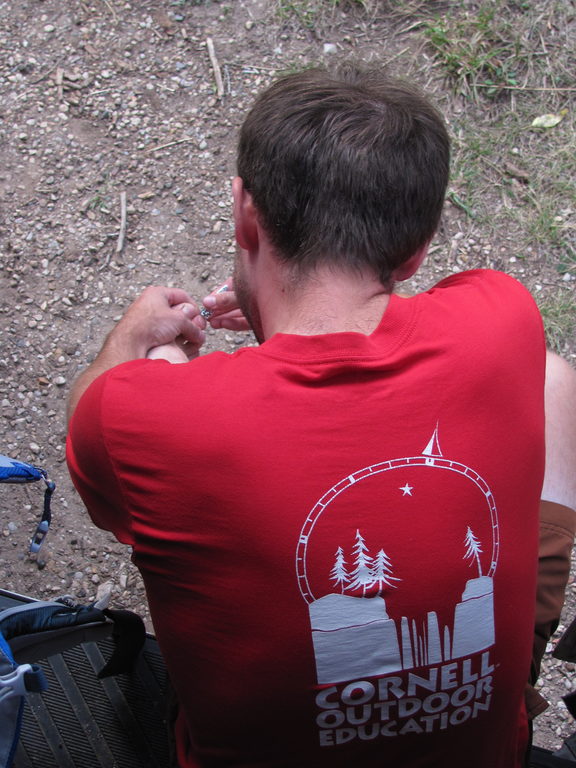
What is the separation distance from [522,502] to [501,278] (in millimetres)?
428

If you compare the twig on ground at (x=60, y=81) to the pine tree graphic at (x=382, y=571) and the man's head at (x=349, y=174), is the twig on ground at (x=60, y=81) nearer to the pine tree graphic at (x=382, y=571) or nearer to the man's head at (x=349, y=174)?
the man's head at (x=349, y=174)

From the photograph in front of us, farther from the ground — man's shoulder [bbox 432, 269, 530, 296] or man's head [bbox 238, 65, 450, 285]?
man's head [bbox 238, 65, 450, 285]

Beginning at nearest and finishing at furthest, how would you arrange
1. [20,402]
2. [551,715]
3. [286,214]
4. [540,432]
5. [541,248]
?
[540,432] < [286,214] < [551,715] < [20,402] < [541,248]

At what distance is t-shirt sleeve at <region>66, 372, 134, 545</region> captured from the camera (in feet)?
3.96

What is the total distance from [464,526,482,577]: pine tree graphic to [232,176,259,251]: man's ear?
69 centimetres

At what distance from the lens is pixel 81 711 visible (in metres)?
1.78

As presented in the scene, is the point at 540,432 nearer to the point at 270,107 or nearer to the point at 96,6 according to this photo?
the point at 270,107

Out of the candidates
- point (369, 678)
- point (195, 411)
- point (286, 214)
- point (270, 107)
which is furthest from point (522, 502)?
point (270, 107)

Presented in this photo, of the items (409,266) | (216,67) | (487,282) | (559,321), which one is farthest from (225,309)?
(216,67)

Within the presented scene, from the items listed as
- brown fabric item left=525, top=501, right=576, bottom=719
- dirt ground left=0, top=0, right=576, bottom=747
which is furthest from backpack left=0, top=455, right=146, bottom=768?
brown fabric item left=525, top=501, right=576, bottom=719

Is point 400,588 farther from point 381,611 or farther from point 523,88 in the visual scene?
point 523,88

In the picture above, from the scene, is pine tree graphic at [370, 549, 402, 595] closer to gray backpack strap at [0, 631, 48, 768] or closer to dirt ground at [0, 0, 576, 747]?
gray backpack strap at [0, 631, 48, 768]

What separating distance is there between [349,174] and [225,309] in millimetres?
747

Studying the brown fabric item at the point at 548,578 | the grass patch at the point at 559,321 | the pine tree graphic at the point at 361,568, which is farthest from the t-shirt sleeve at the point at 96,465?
the grass patch at the point at 559,321
